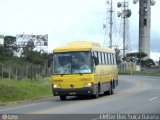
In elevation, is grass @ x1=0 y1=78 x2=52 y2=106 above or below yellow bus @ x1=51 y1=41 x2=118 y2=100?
below

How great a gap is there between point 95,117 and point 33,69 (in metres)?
39.6

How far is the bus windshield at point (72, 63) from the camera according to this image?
30.6m

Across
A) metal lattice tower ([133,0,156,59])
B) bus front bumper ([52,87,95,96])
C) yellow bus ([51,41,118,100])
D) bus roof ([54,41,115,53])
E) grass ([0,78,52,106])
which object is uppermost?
metal lattice tower ([133,0,156,59])

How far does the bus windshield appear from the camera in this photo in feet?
101

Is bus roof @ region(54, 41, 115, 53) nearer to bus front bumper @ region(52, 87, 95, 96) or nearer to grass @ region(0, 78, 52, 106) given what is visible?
bus front bumper @ region(52, 87, 95, 96)

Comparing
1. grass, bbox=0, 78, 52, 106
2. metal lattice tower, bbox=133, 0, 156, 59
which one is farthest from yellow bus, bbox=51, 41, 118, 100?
metal lattice tower, bbox=133, 0, 156, 59

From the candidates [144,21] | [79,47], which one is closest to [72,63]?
[79,47]

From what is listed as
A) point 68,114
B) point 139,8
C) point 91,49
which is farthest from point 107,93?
point 139,8

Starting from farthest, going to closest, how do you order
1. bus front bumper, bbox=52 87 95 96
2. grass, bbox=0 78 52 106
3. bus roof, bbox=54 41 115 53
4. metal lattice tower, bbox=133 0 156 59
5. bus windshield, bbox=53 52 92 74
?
metal lattice tower, bbox=133 0 156 59, grass, bbox=0 78 52 106, bus roof, bbox=54 41 115 53, bus windshield, bbox=53 52 92 74, bus front bumper, bbox=52 87 95 96

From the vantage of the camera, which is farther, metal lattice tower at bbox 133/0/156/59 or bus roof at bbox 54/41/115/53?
metal lattice tower at bbox 133/0/156/59

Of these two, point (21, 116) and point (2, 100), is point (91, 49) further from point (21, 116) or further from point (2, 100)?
point (21, 116)

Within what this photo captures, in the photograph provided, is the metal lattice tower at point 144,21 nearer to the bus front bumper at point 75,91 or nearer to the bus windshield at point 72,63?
the bus windshield at point 72,63

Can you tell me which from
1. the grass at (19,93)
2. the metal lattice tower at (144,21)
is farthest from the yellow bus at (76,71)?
the metal lattice tower at (144,21)

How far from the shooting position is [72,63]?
30.8 metres
